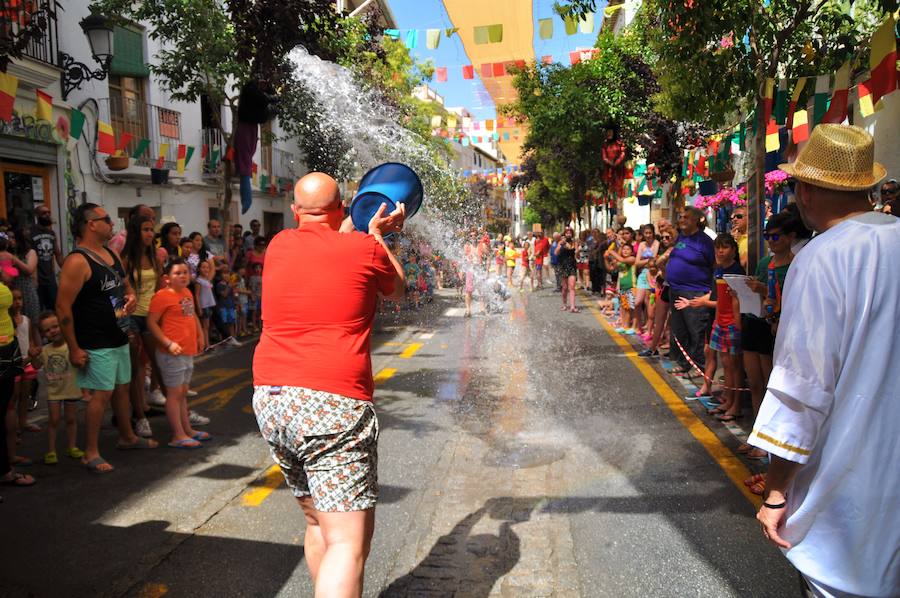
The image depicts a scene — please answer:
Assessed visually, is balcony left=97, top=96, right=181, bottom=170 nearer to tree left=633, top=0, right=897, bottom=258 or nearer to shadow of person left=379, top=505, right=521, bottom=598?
tree left=633, top=0, right=897, bottom=258

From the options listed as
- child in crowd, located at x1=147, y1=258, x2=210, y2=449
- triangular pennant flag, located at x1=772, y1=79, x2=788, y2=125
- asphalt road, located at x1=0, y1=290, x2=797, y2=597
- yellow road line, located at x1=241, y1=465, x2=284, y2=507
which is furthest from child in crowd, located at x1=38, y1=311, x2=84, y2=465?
triangular pennant flag, located at x1=772, y1=79, x2=788, y2=125

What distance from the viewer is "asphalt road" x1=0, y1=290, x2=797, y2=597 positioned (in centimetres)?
333

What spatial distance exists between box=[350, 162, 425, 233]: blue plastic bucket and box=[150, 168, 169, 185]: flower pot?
49.3ft

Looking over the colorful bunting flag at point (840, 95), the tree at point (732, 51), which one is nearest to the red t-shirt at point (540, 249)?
the tree at point (732, 51)

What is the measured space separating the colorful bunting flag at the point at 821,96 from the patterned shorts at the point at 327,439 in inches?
267

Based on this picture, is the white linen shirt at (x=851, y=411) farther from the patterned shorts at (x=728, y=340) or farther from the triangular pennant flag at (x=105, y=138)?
the triangular pennant flag at (x=105, y=138)

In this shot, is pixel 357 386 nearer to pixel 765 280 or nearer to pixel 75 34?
pixel 765 280

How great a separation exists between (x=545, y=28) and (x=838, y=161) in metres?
11.9

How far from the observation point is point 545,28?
13.1 metres

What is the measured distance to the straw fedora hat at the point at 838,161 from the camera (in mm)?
1978

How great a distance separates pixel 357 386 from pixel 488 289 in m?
15.3

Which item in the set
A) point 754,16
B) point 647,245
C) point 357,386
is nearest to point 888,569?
point 357,386

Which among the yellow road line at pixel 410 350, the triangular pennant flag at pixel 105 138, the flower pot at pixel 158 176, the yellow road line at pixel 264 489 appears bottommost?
the yellow road line at pixel 264 489

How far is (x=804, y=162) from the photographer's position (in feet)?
6.71
